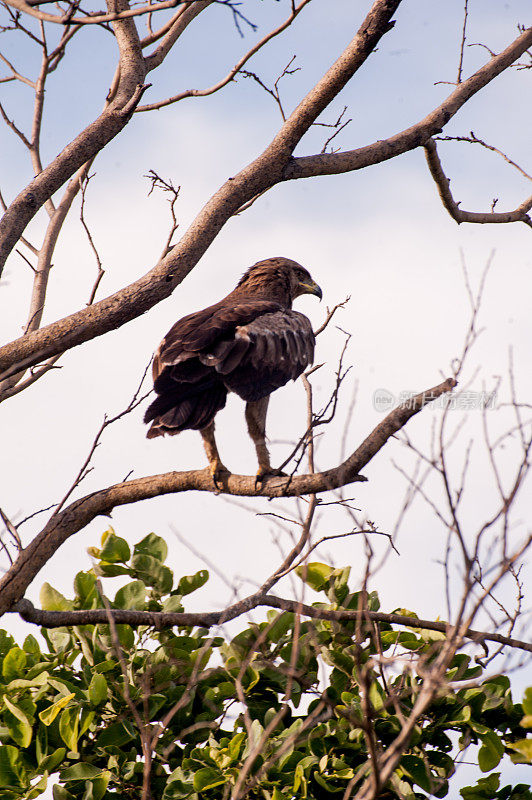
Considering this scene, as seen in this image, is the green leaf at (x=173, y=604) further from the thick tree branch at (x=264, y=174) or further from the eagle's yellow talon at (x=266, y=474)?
the thick tree branch at (x=264, y=174)

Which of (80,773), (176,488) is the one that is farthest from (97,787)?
(176,488)

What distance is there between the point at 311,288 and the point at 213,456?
7.16 ft

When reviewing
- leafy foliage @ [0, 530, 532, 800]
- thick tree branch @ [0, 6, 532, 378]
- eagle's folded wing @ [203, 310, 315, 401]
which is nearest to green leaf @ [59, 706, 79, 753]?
leafy foliage @ [0, 530, 532, 800]

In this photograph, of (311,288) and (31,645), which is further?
(311,288)

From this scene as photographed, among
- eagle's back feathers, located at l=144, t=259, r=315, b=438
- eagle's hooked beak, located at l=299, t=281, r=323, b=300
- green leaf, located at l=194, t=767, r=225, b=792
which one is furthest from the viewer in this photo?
eagle's hooked beak, located at l=299, t=281, r=323, b=300

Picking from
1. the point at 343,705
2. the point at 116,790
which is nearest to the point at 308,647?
the point at 343,705

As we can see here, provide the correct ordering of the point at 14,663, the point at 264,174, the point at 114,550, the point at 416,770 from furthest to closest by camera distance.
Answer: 1. the point at 264,174
2. the point at 114,550
3. the point at 14,663
4. the point at 416,770

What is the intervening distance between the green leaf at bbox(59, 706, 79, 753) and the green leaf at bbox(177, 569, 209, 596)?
856 millimetres

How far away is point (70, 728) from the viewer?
405cm

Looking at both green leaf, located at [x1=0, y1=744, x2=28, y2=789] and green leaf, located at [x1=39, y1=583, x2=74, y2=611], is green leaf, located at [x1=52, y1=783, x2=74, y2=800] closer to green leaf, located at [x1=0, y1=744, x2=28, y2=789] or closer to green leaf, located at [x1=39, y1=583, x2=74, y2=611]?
green leaf, located at [x1=0, y1=744, x2=28, y2=789]

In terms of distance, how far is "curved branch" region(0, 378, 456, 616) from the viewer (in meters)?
4.20

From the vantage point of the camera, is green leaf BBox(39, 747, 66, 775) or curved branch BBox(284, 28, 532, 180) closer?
green leaf BBox(39, 747, 66, 775)

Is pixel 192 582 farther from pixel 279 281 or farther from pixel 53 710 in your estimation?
pixel 279 281

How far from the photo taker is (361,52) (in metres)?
4.43
